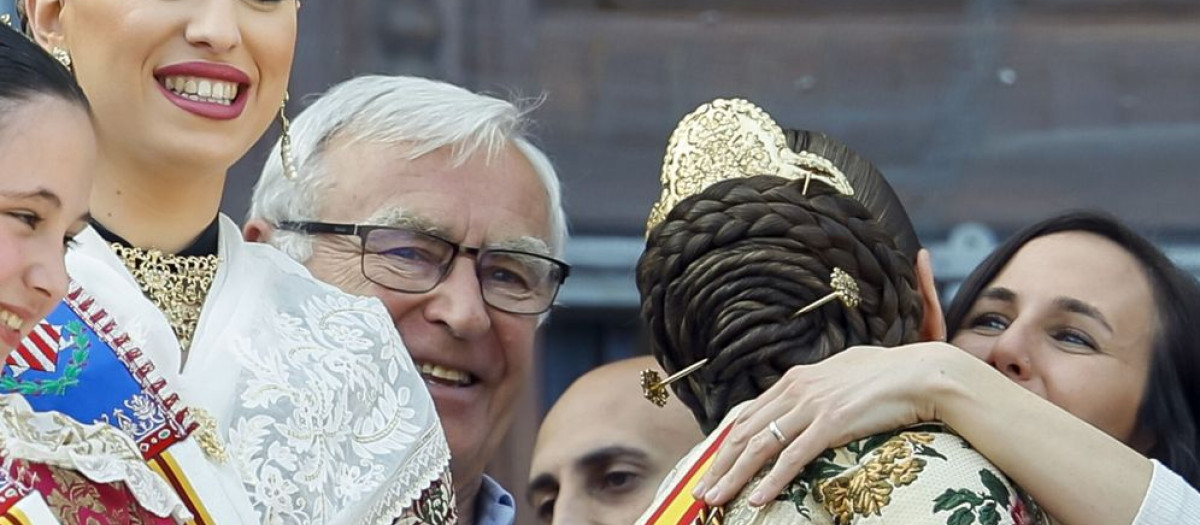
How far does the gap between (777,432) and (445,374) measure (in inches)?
43.1

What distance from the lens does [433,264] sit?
12.3 ft

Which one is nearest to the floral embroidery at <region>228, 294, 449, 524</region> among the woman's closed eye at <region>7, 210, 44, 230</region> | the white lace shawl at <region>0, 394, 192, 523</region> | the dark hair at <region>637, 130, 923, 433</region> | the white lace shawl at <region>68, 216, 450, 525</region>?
the white lace shawl at <region>68, 216, 450, 525</region>

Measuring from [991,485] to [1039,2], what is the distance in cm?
360

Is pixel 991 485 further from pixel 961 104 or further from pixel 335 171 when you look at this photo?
pixel 961 104

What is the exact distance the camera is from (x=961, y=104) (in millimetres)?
6016

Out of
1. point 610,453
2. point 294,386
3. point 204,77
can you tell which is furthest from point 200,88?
point 610,453

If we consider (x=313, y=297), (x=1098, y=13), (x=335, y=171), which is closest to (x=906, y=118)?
(x=1098, y=13)

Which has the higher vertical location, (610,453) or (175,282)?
(175,282)

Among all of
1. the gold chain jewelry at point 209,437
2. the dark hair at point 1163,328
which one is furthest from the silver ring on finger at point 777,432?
the dark hair at point 1163,328

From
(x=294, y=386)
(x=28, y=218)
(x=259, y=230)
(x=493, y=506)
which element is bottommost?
(x=493, y=506)

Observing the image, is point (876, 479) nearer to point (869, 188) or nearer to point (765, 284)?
point (765, 284)

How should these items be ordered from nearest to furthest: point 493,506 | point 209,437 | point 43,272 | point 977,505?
point 43,272, point 977,505, point 209,437, point 493,506

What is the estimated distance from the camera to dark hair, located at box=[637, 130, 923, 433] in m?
2.77

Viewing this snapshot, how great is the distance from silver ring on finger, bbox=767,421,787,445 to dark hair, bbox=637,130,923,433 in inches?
3.5
